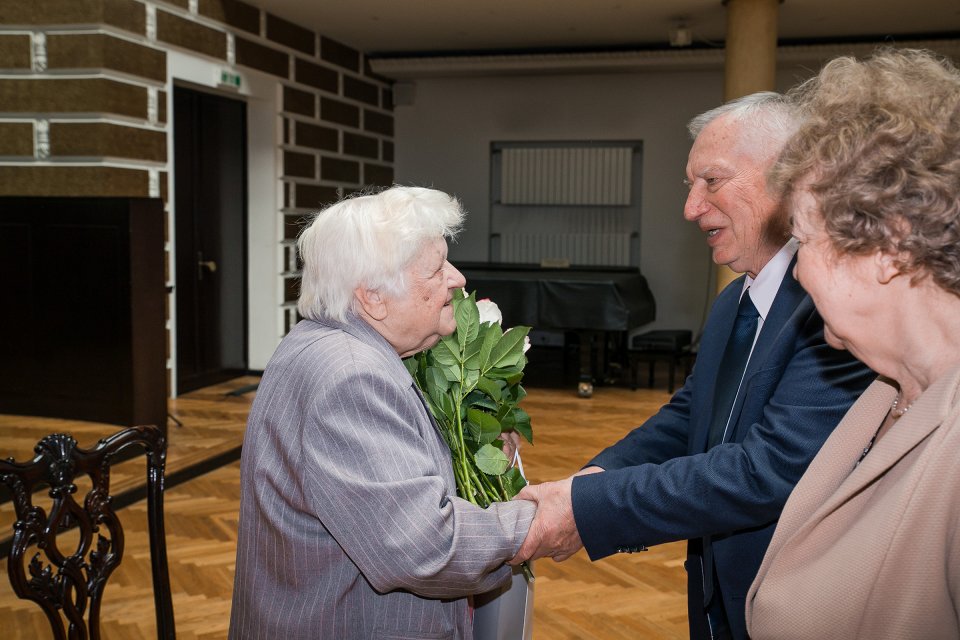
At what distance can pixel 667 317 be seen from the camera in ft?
38.2

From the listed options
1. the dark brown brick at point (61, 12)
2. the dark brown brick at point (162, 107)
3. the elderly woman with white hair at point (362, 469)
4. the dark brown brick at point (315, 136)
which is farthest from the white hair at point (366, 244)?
the dark brown brick at point (315, 136)

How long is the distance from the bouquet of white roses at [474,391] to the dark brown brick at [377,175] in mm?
9805

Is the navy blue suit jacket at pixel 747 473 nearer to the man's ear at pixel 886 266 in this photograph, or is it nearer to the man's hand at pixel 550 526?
the man's hand at pixel 550 526

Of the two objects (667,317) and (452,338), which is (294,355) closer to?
(452,338)

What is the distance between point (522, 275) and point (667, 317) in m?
3.51

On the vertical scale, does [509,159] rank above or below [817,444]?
above

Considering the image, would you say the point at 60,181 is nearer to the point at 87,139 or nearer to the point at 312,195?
the point at 87,139

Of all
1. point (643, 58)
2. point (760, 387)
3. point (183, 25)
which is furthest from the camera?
point (643, 58)

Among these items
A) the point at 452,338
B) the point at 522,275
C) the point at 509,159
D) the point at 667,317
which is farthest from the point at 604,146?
the point at 452,338

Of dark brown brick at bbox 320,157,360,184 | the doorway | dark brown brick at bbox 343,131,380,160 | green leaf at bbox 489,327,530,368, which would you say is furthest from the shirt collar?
dark brown brick at bbox 343,131,380,160

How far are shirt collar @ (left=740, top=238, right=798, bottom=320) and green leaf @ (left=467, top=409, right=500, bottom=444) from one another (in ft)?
1.87

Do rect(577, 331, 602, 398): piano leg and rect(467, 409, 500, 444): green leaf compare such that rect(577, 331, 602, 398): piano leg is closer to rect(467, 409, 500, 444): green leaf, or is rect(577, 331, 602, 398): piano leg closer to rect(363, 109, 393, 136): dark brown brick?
rect(363, 109, 393, 136): dark brown brick

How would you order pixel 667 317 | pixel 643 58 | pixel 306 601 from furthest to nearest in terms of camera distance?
pixel 667 317, pixel 643 58, pixel 306 601

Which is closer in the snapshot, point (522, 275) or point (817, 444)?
point (817, 444)
